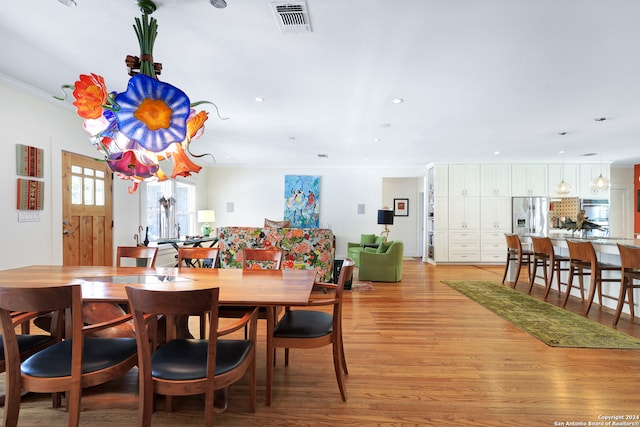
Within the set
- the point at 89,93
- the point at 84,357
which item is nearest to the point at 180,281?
the point at 84,357

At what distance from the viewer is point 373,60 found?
2811 millimetres

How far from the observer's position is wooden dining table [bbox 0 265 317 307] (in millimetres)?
1779

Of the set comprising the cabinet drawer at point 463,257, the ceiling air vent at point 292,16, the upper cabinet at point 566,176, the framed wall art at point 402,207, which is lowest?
the cabinet drawer at point 463,257

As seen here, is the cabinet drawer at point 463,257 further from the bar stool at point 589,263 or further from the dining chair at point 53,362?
the dining chair at point 53,362

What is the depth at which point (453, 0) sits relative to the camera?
79.1 inches

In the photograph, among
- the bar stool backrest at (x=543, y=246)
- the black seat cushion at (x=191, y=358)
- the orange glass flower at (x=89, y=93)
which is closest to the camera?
the black seat cushion at (x=191, y=358)

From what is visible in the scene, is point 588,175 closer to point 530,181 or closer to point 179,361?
point 530,181

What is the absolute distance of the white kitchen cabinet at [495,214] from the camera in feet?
25.4

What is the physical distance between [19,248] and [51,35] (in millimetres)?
2261

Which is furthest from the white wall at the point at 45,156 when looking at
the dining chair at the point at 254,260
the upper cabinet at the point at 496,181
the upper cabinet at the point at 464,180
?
the upper cabinet at the point at 496,181

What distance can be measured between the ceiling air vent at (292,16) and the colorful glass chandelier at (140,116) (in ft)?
2.54

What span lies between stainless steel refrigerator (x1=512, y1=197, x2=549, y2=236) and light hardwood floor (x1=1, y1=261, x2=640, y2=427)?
4523 millimetres

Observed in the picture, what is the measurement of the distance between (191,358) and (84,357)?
0.54 m

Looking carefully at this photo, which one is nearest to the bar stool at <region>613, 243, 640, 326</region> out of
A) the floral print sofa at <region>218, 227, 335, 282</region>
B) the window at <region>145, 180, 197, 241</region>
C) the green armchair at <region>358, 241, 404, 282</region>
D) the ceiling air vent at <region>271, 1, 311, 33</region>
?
the green armchair at <region>358, 241, 404, 282</region>
